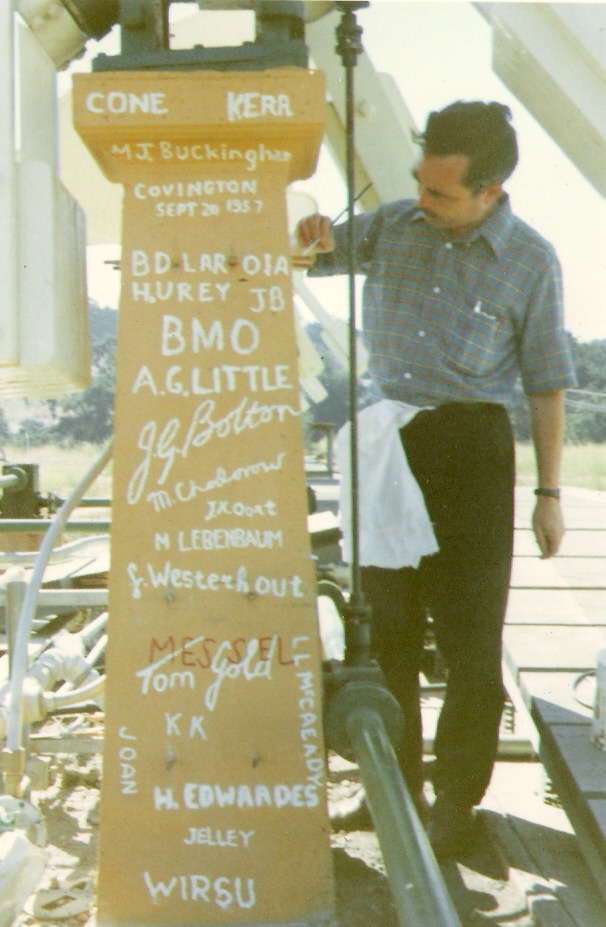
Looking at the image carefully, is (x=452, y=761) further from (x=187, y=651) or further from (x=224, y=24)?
(x=224, y=24)

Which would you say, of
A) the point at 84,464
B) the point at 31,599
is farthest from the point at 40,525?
the point at 31,599

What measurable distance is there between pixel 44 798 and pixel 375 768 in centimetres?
203

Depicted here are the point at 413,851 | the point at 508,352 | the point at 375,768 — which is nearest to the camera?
the point at 413,851

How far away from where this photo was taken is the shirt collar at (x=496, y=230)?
91.4 inches

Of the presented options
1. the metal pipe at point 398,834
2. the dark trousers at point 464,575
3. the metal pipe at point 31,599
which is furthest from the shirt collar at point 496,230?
the metal pipe at point 398,834

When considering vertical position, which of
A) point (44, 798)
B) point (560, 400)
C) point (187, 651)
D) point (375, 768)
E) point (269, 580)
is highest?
point (560, 400)

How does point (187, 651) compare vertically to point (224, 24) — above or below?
below

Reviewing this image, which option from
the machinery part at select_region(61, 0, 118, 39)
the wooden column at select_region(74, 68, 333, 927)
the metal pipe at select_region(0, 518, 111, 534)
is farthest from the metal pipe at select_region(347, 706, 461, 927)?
the metal pipe at select_region(0, 518, 111, 534)

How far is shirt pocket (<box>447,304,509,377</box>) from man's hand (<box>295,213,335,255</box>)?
0.39 m

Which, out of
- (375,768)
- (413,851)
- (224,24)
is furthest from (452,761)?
(224,24)

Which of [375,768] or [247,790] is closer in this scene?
[375,768]

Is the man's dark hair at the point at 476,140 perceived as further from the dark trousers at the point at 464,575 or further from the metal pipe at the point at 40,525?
the metal pipe at the point at 40,525

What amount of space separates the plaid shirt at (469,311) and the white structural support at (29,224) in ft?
2.48

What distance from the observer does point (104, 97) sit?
1670mm
